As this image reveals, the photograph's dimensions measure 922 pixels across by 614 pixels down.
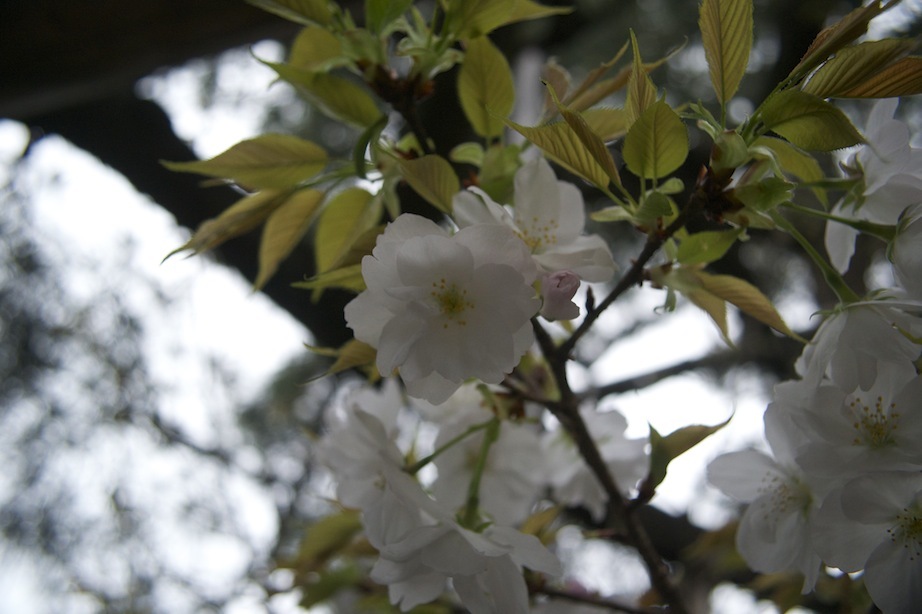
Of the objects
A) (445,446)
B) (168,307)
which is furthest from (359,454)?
(168,307)

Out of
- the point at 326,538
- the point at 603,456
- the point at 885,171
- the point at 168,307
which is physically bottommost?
the point at 168,307

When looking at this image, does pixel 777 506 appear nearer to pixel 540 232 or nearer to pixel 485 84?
pixel 540 232

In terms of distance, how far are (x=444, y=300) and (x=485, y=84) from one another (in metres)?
0.19

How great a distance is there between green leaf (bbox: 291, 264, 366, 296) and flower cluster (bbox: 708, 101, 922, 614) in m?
0.26

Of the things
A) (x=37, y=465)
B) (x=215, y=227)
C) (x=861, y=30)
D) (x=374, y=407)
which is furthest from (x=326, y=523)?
(x=37, y=465)

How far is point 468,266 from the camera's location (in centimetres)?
36

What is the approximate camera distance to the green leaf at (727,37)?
0.35 metres

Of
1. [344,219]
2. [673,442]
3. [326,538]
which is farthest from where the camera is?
[326,538]

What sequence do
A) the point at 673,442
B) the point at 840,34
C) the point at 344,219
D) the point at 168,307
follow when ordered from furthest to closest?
1. the point at 168,307
2. the point at 344,219
3. the point at 673,442
4. the point at 840,34

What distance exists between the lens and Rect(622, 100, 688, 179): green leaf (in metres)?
0.35

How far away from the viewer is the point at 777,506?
0.45 meters

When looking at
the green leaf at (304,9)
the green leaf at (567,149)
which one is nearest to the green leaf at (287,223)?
the green leaf at (304,9)

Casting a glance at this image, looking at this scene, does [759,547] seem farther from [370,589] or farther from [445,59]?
[370,589]

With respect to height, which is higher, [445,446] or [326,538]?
[445,446]
